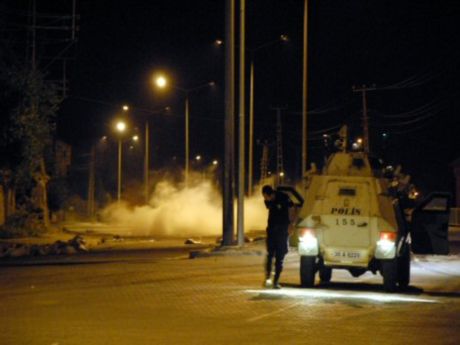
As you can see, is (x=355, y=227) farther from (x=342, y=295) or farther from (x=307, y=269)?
(x=342, y=295)

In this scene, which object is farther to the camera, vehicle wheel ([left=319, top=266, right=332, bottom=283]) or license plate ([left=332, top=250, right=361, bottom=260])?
vehicle wheel ([left=319, top=266, right=332, bottom=283])

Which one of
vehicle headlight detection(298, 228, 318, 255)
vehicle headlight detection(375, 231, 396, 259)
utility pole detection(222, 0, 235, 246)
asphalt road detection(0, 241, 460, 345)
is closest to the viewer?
asphalt road detection(0, 241, 460, 345)

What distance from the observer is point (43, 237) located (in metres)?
49.6

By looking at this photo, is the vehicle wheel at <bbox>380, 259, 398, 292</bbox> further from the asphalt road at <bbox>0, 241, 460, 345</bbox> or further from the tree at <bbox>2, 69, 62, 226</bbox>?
the tree at <bbox>2, 69, 62, 226</bbox>

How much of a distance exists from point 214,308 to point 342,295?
2778 millimetres

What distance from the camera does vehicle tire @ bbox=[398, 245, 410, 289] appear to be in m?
16.3

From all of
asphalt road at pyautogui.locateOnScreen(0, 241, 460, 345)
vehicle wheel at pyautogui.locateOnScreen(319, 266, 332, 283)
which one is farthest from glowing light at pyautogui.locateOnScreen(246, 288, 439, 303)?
vehicle wheel at pyautogui.locateOnScreen(319, 266, 332, 283)

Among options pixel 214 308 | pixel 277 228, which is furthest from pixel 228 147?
pixel 214 308

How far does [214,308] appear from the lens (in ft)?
44.5

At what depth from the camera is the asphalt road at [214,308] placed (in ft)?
36.3

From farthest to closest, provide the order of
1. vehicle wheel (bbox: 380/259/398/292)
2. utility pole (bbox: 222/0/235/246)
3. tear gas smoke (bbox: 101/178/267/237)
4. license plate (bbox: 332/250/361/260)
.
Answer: tear gas smoke (bbox: 101/178/267/237)
utility pole (bbox: 222/0/235/246)
license plate (bbox: 332/250/361/260)
vehicle wheel (bbox: 380/259/398/292)

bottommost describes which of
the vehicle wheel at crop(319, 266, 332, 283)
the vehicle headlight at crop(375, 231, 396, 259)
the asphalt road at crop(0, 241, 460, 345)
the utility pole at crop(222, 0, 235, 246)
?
the asphalt road at crop(0, 241, 460, 345)

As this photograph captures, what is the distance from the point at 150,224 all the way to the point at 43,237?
932cm

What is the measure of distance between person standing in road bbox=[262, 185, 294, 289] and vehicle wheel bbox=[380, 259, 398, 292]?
1.75m
